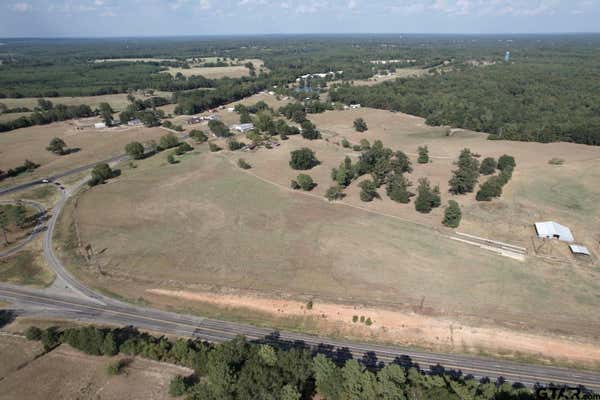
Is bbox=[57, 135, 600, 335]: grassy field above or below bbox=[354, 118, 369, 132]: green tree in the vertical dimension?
below

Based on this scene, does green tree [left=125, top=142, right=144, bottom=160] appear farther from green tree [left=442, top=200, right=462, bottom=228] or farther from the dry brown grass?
green tree [left=442, top=200, right=462, bottom=228]

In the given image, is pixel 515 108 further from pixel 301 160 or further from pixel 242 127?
pixel 242 127

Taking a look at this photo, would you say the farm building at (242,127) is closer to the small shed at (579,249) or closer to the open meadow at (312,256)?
the open meadow at (312,256)

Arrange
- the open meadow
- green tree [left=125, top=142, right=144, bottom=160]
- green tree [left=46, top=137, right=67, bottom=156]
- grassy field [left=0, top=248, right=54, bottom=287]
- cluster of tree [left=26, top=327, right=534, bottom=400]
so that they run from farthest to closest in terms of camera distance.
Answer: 1. green tree [left=46, top=137, right=67, bottom=156]
2. green tree [left=125, top=142, right=144, bottom=160]
3. grassy field [left=0, top=248, right=54, bottom=287]
4. the open meadow
5. cluster of tree [left=26, top=327, right=534, bottom=400]

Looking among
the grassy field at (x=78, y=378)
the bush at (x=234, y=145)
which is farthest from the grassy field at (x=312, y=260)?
the bush at (x=234, y=145)

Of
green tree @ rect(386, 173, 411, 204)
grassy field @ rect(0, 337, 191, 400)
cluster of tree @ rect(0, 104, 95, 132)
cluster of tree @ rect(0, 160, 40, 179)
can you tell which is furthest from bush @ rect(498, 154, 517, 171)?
cluster of tree @ rect(0, 104, 95, 132)

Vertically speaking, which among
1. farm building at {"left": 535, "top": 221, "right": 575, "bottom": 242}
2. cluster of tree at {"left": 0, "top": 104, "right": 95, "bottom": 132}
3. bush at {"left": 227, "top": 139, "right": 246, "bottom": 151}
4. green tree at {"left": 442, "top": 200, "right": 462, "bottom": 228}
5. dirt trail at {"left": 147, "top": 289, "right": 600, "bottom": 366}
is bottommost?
dirt trail at {"left": 147, "top": 289, "right": 600, "bottom": 366}

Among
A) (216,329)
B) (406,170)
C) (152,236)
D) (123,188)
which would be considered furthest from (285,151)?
(216,329)
